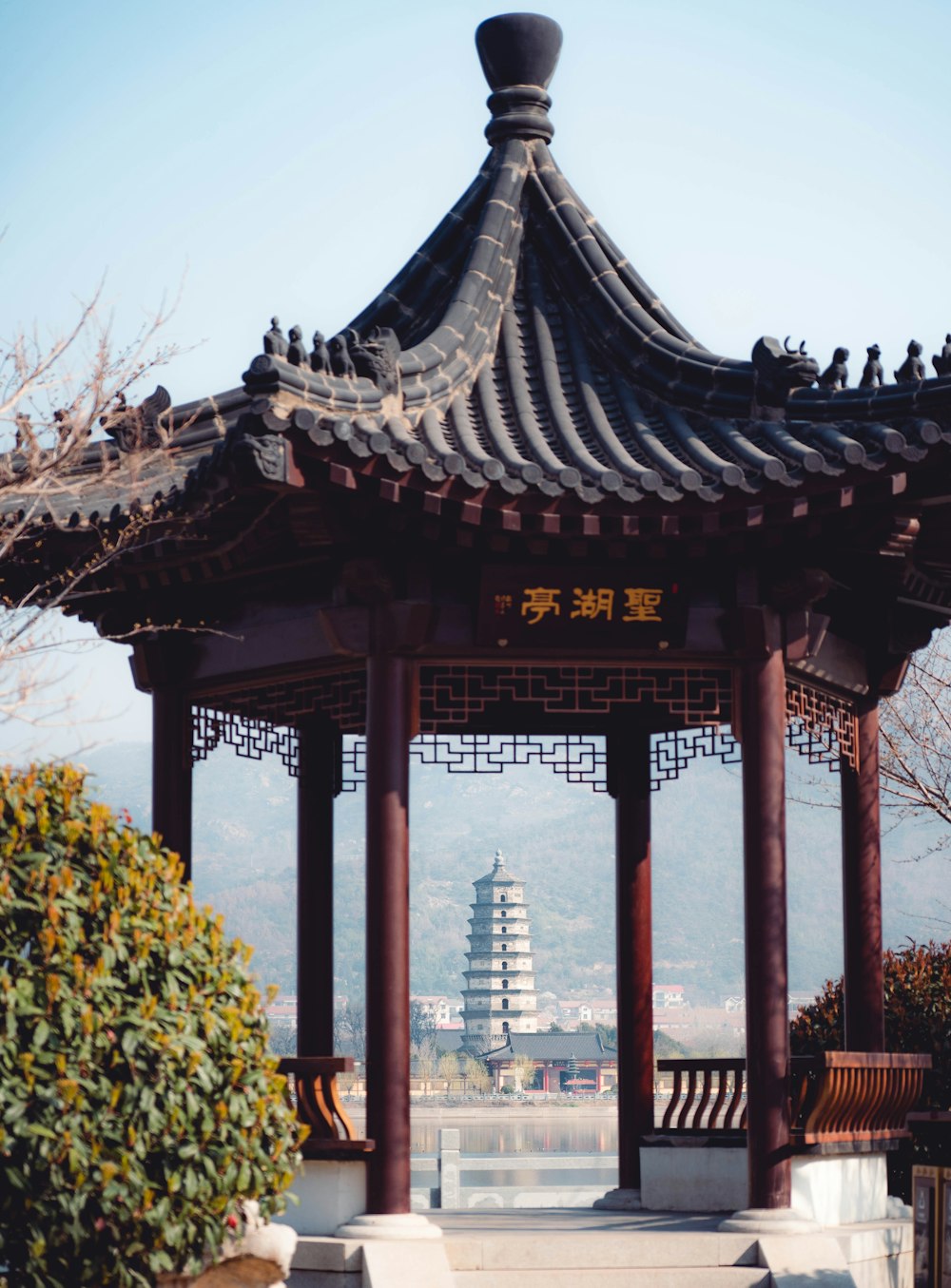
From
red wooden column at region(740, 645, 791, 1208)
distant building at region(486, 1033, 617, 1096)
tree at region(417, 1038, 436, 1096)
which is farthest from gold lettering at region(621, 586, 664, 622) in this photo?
distant building at region(486, 1033, 617, 1096)

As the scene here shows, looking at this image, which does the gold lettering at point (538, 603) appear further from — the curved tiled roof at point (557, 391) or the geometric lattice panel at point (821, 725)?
the geometric lattice panel at point (821, 725)

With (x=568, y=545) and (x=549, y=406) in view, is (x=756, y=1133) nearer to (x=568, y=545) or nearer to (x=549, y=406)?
(x=568, y=545)

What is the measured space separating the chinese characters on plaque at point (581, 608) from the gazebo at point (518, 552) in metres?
0.01

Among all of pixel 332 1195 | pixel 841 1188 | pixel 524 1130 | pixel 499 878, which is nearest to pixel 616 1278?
pixel 332 1195

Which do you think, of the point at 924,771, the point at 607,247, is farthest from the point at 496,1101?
the point at 607,247

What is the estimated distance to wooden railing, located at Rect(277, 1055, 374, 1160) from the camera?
31.7 feet

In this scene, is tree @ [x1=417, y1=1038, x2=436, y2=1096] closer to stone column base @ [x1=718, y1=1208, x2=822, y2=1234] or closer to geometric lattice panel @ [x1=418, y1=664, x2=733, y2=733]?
geometric lattice panel @ [x1=418, y1=664, x2=733, y2=733]

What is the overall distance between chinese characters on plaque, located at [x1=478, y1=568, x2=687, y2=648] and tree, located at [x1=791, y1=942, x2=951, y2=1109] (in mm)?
3741

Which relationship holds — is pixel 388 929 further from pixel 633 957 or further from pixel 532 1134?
pixel 532 1134

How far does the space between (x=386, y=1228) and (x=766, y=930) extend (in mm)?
2534

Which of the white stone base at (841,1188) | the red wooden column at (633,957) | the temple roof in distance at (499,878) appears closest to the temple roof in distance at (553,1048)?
the temple roof in distance at (499,878)

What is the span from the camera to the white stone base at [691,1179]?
11.9 m

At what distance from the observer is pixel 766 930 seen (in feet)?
32.5

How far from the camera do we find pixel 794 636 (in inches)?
411
